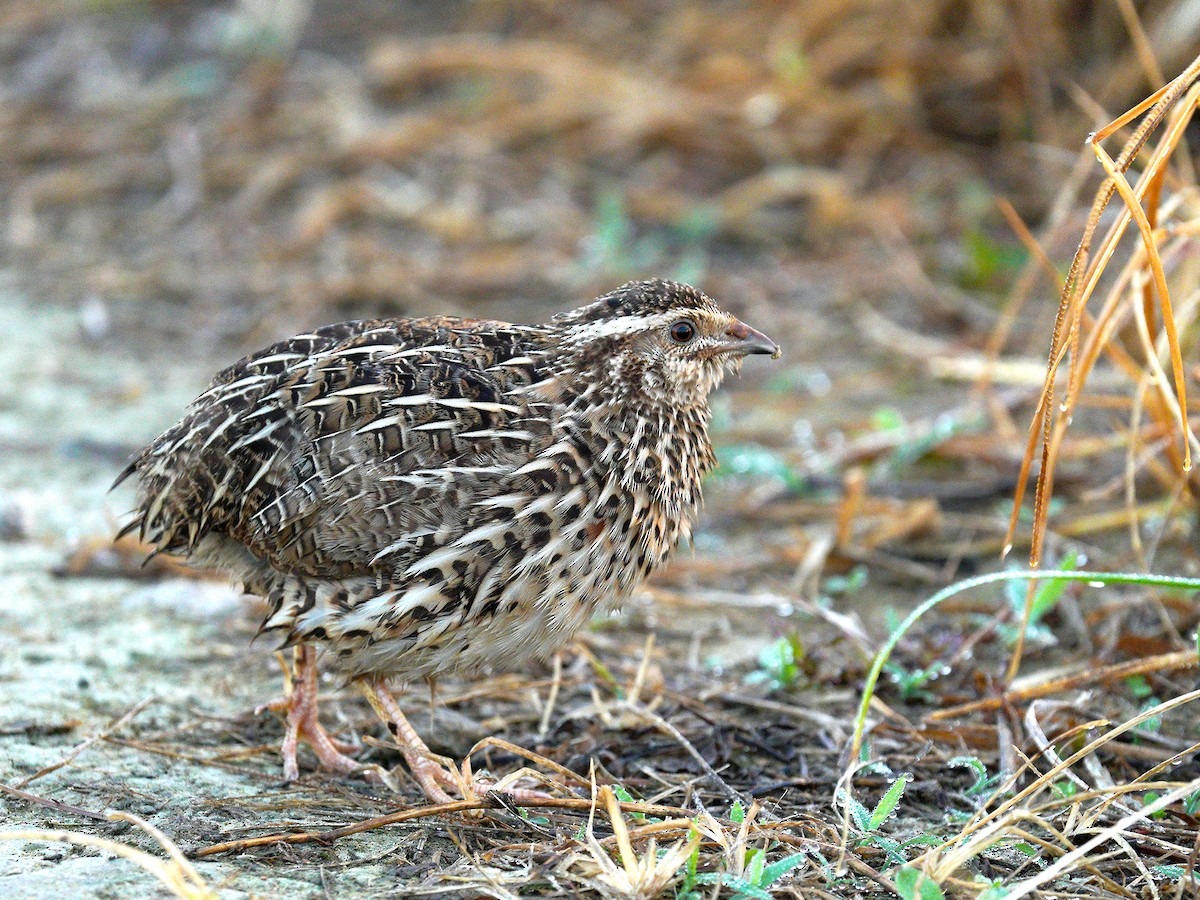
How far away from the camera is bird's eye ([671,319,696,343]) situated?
373 cm

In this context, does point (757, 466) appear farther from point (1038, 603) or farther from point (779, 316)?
point (779, 316)

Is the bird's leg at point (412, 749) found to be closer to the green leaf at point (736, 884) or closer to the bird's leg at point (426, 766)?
the bird's leg at point (426, 766)

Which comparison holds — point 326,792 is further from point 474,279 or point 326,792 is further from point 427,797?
point 474,279

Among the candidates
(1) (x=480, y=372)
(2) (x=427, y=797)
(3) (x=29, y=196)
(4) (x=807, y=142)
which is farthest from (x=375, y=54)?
(2) (x=427, y=797)

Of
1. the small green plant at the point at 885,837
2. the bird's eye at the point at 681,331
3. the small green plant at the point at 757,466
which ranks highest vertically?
the bird's eye at the point at 681,331

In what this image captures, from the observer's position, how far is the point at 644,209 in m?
7.74

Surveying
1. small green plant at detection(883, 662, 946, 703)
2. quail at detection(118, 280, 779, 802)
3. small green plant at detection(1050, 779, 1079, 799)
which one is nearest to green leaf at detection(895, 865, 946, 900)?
small green plant at detection(1050, 779, 1079, 799)

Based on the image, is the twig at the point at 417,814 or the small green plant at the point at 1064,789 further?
the small green plant at the point at 1064,789

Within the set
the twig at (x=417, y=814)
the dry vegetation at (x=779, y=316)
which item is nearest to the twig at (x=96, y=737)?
the dry vegetation at (x=779, y=316)

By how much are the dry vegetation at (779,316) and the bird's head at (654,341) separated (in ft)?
2.74

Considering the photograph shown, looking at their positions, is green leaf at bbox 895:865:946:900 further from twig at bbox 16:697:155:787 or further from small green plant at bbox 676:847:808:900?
twig at bbox 16:697:155:787

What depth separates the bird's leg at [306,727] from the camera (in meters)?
3.57

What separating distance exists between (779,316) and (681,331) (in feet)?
10.6

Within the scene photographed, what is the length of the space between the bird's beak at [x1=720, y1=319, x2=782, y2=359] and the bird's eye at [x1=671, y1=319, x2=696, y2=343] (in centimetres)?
11
